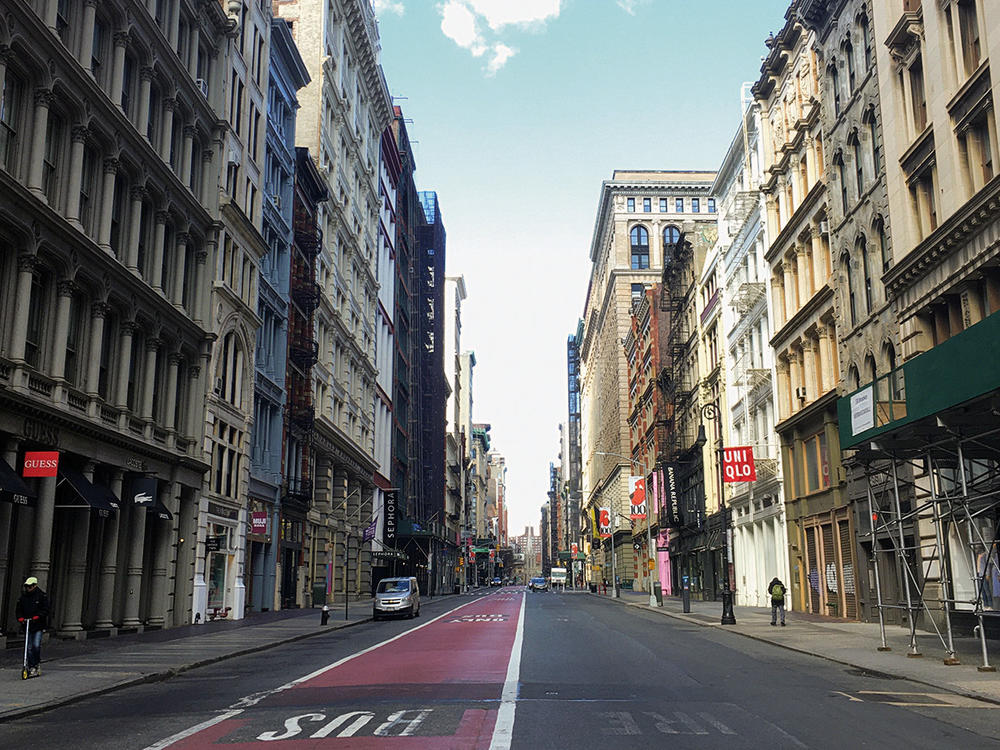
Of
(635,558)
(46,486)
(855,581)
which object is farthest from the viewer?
(635,558)

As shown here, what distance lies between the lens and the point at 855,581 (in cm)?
3666

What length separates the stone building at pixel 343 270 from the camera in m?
60.9

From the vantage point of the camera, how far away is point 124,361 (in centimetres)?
3117

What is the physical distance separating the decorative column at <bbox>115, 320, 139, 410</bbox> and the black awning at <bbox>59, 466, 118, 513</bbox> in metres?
3.45

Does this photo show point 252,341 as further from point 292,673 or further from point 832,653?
point 832,653

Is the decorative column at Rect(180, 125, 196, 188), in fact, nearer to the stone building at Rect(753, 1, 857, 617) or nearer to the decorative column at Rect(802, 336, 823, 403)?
the stone building at Rect(753, 1, 857, 617)

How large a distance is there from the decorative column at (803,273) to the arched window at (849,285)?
5528 millimetres

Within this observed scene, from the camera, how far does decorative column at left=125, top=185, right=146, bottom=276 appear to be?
31406mm

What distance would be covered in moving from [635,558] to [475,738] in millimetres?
99328

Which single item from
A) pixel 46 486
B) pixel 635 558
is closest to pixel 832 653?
pixel 46 486

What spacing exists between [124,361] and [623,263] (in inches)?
4049

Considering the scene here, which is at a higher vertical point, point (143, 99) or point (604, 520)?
point (143, 99)

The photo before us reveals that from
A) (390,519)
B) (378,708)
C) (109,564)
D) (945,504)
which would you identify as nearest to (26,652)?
(378,708)

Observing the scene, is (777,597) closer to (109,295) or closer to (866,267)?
(866,267)
